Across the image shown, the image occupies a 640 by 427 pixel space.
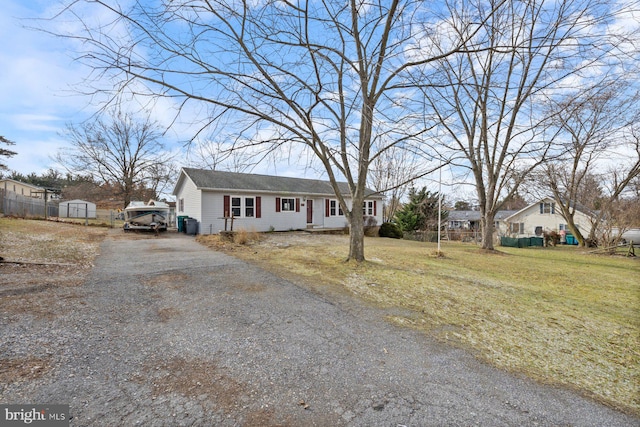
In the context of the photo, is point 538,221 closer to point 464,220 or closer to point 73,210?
point 464,220

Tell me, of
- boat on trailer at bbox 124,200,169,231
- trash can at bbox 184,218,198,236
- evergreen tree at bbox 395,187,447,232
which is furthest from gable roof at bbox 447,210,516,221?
boat on trailer at bbox 124,200,169,231

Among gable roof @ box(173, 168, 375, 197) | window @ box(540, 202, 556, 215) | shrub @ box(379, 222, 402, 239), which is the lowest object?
shrub @ box(379, 222, 402, 239)

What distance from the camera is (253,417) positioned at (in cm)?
197

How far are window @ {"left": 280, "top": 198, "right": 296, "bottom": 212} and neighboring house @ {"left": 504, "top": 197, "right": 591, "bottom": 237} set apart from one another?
86.6 feet

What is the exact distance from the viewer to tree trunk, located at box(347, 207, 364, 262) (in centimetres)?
779

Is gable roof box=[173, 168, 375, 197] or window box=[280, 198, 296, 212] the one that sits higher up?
gable roof box=[173, 168, 375, 197]

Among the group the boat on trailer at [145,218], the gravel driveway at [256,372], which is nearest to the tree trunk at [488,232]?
the gravel driveway at [256,372]

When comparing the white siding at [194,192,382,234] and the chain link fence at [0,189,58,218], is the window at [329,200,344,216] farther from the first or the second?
the chain link fence at [0,189,58,218]

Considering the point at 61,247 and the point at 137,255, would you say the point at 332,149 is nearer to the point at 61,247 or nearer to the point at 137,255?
the point at 137,255

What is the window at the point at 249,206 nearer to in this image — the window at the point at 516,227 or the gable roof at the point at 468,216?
the gable roof at the point at 468,216

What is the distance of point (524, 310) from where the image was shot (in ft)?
15.3
